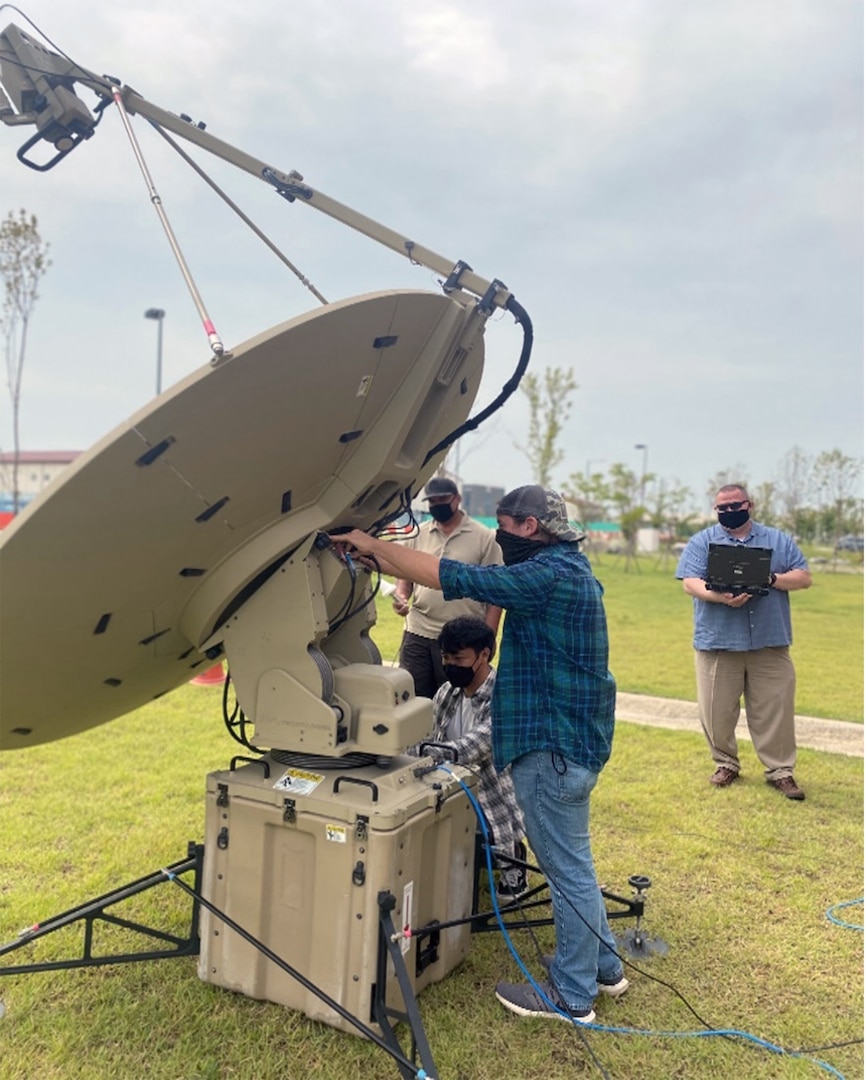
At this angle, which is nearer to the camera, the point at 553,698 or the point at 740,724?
the point at 553,698

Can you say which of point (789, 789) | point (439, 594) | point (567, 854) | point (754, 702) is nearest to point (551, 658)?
point (567, 854)

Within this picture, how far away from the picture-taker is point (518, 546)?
9.57 ft

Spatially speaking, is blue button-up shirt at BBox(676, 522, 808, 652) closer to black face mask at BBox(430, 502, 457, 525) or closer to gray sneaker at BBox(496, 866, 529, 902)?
black face mask at BBox(430, 502, 457, 525)

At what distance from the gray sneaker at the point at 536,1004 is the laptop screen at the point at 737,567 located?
3015 millimetres

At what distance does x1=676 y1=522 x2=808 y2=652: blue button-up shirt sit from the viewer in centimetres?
529

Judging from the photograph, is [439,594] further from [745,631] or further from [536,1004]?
[536,1004]

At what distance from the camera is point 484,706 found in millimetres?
3725

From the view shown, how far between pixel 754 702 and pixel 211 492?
4247 millimetres

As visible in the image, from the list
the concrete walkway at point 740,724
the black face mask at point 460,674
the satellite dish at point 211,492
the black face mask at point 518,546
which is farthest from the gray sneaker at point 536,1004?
the concrete walkway at point 740,724

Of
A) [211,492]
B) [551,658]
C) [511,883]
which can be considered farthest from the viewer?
[511,883]

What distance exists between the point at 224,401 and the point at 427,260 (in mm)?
1286

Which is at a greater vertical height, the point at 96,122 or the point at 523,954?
the point at 96,122

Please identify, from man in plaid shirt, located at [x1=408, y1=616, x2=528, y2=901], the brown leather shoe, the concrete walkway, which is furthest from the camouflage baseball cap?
the concrete walkway

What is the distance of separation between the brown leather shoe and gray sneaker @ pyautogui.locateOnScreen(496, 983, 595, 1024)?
2.84 metres
